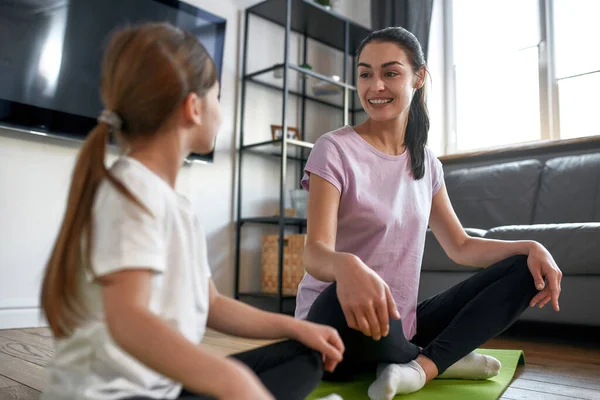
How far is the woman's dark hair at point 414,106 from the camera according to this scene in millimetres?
1272

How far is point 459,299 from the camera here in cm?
124

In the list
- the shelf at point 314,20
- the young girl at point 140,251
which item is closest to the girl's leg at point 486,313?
the young girl at point 140,251

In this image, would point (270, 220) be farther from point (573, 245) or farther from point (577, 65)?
point (577, 65)

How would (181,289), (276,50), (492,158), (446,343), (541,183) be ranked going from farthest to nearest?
(276,50), (492,158), (541,183), (446,343), (181,289)

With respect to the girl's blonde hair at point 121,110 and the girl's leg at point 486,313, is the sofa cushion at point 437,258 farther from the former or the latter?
the girl's blonde hair at point 121,110

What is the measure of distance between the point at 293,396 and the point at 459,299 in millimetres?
615

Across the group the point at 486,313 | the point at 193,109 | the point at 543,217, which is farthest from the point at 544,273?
the point at 543,217

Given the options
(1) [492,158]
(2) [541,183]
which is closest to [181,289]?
(2) [541,183]

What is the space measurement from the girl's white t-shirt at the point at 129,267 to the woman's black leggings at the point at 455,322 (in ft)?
1.48

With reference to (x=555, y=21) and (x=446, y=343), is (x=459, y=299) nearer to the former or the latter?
(x=446, y=343)

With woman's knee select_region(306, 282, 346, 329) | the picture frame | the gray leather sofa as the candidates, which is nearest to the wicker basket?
the picture frame

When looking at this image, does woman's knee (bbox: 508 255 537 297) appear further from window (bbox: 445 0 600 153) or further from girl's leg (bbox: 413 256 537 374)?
window (bbox: 445 0 600 153)

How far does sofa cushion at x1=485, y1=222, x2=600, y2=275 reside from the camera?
1879mm

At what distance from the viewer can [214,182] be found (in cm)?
306
